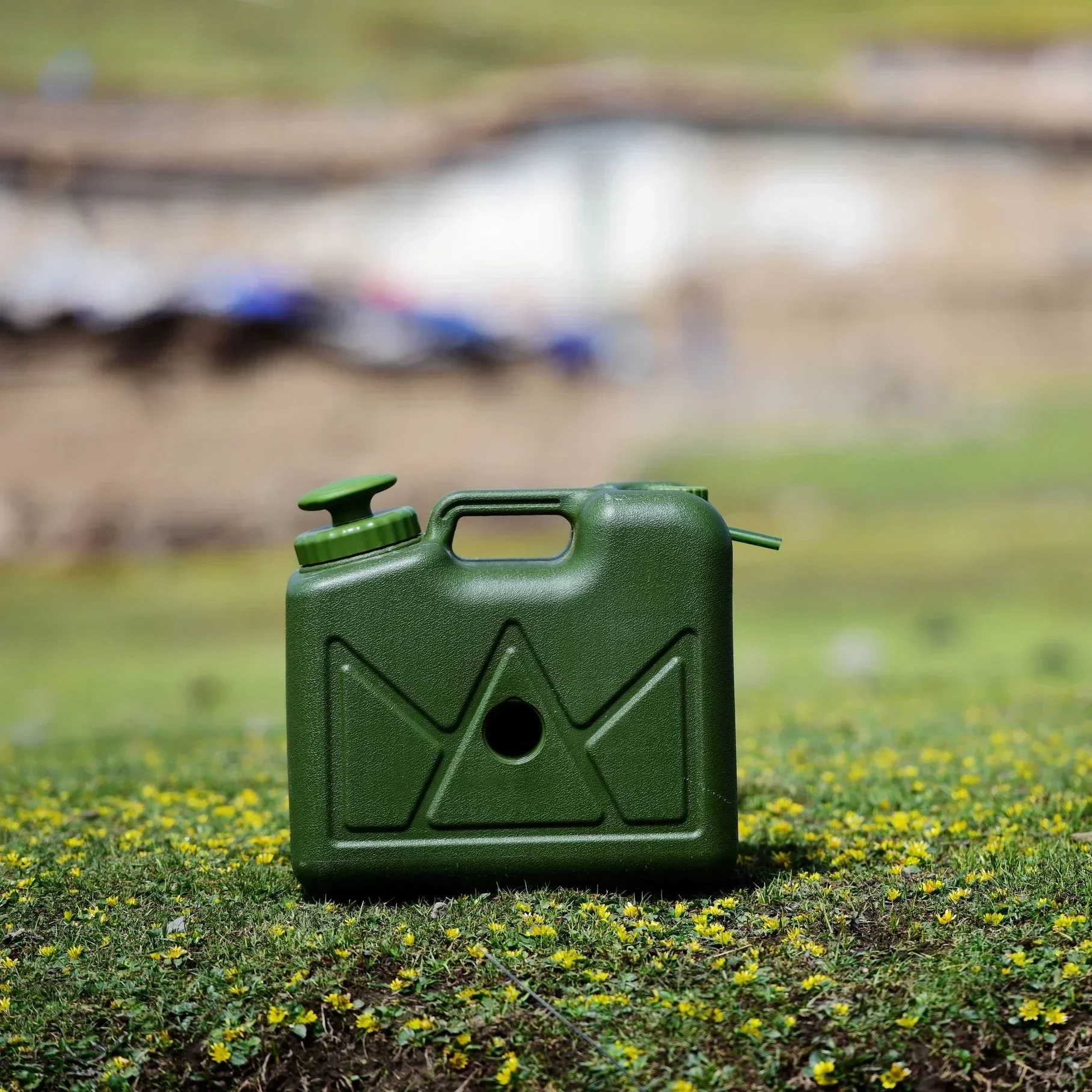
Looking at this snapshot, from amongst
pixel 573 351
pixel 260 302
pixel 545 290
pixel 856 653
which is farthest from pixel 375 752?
pixel 545 290

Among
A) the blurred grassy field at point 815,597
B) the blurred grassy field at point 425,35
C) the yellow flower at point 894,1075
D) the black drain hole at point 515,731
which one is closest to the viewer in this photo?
the yellow flower at point 894,1075

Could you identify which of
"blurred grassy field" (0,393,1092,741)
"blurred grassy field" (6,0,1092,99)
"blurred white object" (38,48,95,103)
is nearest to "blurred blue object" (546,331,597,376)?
"blurred grassy field" (0,393,1092,741)

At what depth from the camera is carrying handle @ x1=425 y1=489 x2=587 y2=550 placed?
182 inches

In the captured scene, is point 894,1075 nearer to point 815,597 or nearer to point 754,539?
point 754,539

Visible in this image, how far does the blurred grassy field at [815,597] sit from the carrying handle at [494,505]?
17.1ft

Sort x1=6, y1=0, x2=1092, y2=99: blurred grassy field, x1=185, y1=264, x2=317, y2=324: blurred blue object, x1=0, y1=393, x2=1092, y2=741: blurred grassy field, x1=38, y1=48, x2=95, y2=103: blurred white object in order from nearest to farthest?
1. x1=0, y1=393, x2=1092, y2=741: blurred grassy field
2. x1=185, y1=264, x2=317, y2=324: blurred blue object
3. x1=38, y1=48, x2=95, y2=103: blurred white object
4. x1=6, y1=0, x2=1092, y2=99: blurred grassy field

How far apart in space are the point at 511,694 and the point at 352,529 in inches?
28.6

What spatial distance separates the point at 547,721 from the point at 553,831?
1.16 feet

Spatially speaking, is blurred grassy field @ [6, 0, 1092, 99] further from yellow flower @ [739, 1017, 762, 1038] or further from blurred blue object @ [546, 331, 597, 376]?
yellow flower @ [739, 1017, 762, 1038]

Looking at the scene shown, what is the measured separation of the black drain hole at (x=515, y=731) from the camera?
472cm

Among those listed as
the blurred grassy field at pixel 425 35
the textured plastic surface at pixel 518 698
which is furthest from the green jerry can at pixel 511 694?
the blurred grassy field at pixel 425 35

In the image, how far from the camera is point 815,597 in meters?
18.7

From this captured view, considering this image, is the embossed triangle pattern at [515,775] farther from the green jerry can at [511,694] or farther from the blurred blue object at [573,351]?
the blurred blue object at [573,351]

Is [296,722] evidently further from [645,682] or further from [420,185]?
[420,185]
